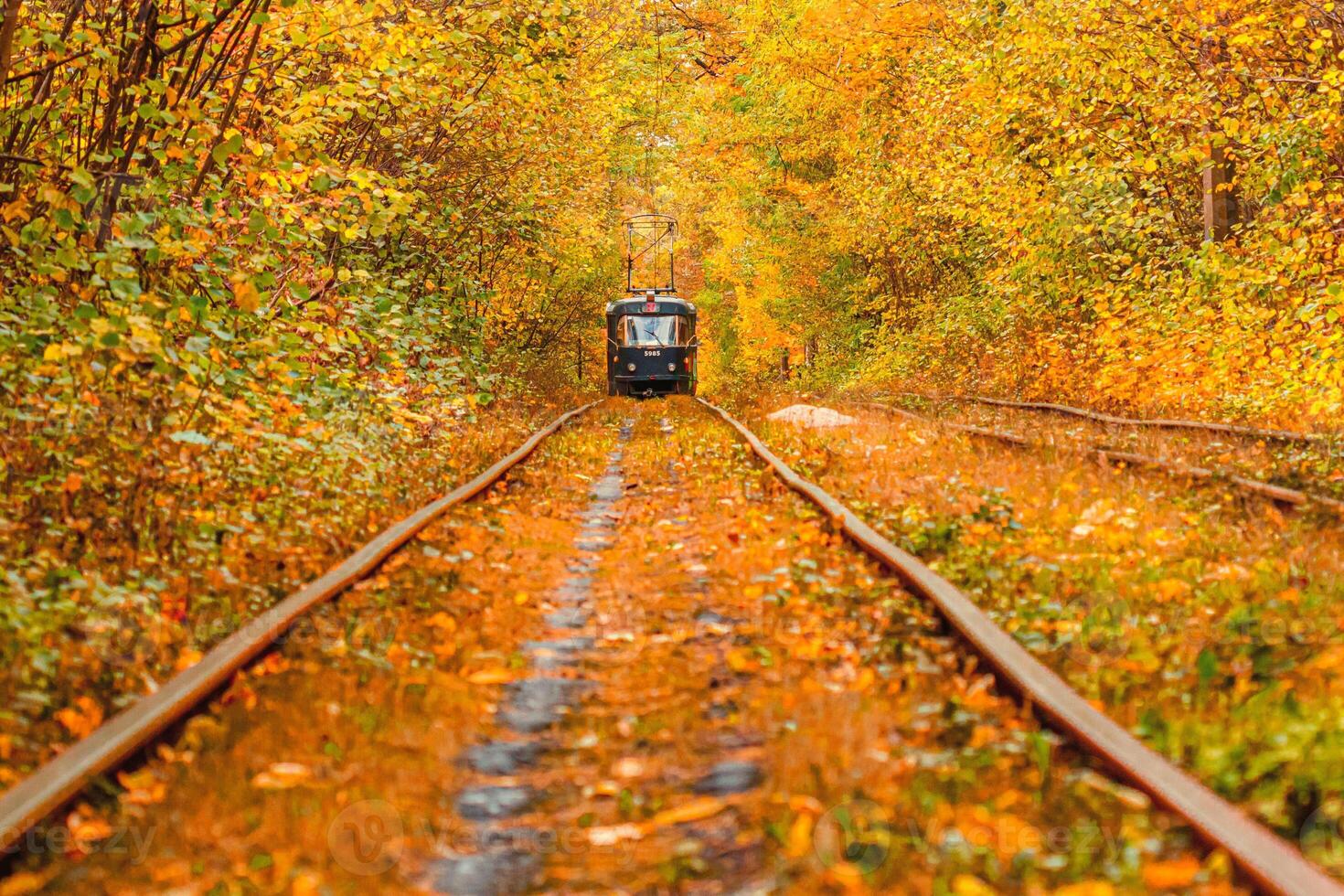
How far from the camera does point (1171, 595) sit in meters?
6.18

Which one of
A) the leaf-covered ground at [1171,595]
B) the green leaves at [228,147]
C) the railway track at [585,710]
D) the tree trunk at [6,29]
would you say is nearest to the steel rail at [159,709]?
the railway track at [585,710]

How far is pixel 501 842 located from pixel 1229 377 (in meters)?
15.3

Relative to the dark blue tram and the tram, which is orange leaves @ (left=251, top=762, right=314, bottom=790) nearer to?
the tram

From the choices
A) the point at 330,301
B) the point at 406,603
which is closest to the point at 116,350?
the point at 406,603

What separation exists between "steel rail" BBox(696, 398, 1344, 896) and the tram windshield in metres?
23.5

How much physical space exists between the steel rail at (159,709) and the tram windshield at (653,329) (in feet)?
74.0

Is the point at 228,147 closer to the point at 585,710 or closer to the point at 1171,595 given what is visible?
the point at 585,710

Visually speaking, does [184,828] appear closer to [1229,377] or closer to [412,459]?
[412,459]

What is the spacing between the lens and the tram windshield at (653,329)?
29750 mm

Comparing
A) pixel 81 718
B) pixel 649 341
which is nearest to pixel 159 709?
pixel 81 718

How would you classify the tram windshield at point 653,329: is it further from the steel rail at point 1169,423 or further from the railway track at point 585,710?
the railway track at point 585,710

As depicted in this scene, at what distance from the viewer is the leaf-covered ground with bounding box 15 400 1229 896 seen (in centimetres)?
342

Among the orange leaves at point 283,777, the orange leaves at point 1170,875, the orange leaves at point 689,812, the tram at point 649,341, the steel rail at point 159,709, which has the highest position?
the tram at point 649,341

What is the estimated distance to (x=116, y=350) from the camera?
6.57 meters
